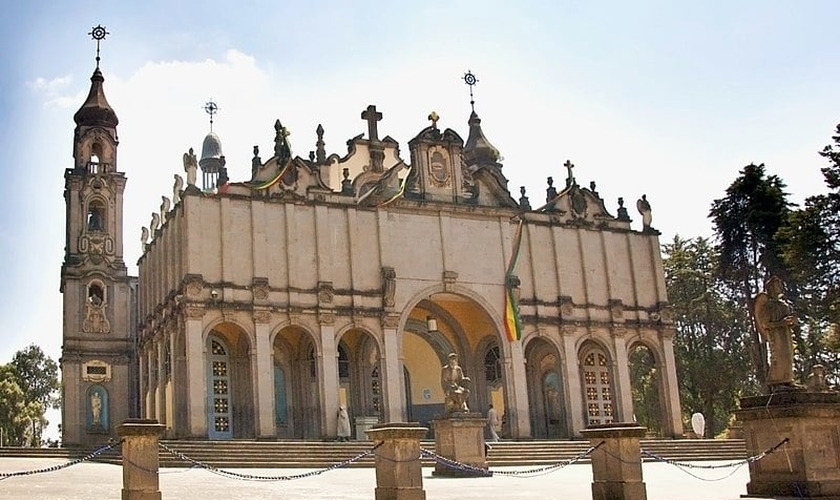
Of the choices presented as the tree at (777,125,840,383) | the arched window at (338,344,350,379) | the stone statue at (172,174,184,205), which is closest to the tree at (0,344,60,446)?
the stone statue at (172,174,184,205)

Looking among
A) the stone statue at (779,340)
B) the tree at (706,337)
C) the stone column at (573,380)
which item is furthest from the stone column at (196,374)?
the tree at (706,337)

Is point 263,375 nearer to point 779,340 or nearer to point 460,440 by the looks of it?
point 460,440

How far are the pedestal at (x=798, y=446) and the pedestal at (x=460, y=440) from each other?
28.5ft

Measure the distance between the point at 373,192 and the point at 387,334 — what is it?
19.6 feet

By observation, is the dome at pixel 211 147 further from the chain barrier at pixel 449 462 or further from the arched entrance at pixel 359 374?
the chain barrier at pixel 449 462

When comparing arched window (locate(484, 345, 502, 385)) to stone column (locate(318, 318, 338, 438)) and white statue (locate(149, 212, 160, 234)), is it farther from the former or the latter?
white statue (locate(149, 212, 160, 234))

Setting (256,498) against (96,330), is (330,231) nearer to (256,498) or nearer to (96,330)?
(96,330)

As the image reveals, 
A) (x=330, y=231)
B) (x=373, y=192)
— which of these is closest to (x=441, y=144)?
(x=373, y=192)

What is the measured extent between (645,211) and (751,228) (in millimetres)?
4847

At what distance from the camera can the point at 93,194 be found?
4531 centimetres

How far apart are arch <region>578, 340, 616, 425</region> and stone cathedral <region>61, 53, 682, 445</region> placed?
2.7 inches

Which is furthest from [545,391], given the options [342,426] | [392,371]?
[342,426]

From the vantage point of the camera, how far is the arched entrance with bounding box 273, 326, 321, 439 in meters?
38.5

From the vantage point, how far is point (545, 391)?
143ft
